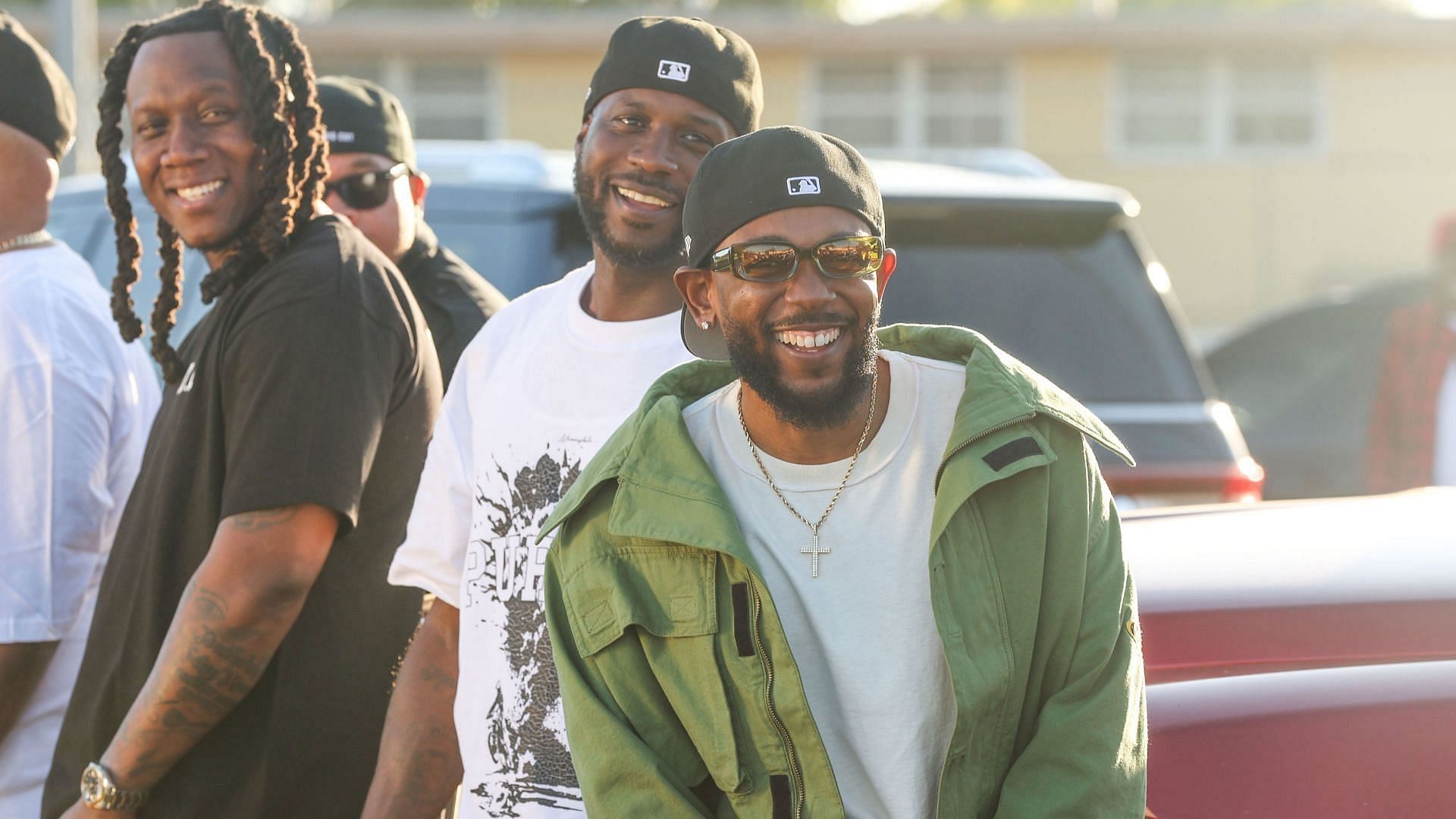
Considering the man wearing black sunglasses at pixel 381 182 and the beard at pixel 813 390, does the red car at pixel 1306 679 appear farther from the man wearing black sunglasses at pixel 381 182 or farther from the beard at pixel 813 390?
the man wearing black sunglasses at pixel 381 182

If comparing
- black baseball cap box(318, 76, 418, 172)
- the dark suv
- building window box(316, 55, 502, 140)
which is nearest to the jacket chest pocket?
black baseball cap box(318, 76, 418, 172)

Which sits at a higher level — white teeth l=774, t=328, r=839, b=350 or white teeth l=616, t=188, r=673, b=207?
white teeth l=616, t=188, r=673, b=207

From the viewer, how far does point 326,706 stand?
9.61 ft

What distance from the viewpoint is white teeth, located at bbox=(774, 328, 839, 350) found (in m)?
2.40

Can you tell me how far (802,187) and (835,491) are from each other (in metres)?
0.45

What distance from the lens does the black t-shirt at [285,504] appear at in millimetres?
2787

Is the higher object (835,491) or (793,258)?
(793,258)

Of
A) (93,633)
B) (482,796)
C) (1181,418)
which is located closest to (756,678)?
(482,796)

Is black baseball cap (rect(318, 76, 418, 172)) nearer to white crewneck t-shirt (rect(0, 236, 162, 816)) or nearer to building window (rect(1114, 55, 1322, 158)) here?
white crewneck t-shirt (rect(0, 236, 162, 816))

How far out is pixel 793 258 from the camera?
2369mm

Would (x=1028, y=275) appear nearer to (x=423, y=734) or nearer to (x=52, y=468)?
(x=423, y=734)

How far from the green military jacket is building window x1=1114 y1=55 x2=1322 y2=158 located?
19464 mm

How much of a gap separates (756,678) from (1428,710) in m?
1.05

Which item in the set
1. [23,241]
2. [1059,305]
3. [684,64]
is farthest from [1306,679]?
[23,241]
